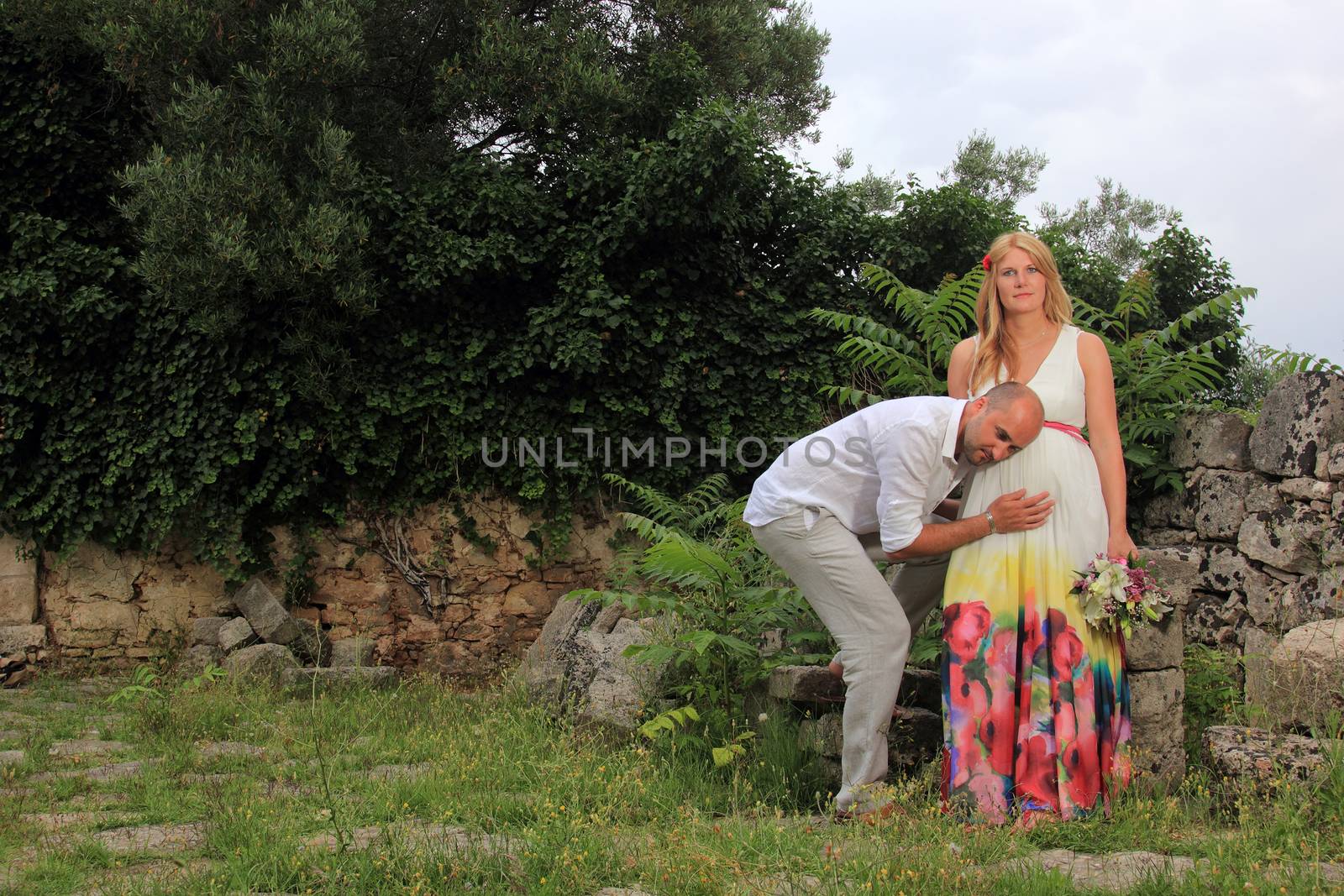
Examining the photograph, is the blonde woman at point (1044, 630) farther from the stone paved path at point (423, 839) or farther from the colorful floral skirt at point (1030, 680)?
Result: the stone paved path at point (423, 839)

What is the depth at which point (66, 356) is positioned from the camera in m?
8.51

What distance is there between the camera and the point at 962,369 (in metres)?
4.55

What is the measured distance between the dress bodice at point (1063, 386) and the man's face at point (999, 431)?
0.76ft

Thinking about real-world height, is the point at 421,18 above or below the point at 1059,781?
above

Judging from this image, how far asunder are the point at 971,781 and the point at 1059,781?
334 mm

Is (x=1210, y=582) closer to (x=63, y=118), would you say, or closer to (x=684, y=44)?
(x=684, y=44)

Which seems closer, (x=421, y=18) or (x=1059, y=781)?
(x=1059, y=781)

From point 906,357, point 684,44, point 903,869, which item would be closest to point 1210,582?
point 906,357

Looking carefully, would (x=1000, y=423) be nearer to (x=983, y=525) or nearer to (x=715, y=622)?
(x=983, y=525)

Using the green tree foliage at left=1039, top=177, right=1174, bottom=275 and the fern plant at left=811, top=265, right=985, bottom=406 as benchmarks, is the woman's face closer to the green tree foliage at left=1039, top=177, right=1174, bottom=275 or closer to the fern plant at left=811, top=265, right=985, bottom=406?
the fern plant at left=811, top=265, right=985, bottom=406

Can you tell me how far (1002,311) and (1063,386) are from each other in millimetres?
460

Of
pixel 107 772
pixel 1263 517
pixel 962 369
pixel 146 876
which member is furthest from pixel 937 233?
pixel 146 876

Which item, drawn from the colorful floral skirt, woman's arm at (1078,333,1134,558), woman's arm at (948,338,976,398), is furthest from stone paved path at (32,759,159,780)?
woman's arm at (1078,333,1134,558)

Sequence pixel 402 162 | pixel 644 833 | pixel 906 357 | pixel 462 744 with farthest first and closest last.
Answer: pixel 402 162, pixel 906 357, pixel 462 744, pixel 644 833
